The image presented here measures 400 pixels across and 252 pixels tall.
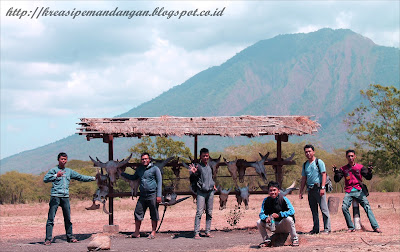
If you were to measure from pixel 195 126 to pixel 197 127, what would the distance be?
93 mm

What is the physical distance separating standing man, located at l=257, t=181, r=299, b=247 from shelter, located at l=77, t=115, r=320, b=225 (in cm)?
315

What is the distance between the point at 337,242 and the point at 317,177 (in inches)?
64.0

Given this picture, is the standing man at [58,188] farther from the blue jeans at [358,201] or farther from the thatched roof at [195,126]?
the blue jeans at [358,201]

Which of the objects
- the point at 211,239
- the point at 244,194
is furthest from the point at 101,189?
the point at 244,194

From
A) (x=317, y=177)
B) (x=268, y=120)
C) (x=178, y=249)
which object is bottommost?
(x=178, y=249)

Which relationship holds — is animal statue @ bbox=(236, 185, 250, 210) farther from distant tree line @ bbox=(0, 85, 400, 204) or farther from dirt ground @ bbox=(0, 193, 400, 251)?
distant tree line @ bbox=(0, 85, 400, 204)

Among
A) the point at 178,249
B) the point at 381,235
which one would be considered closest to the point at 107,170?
the point at 178,249

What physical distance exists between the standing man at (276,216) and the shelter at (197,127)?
3.15m

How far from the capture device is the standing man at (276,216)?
1040 centimetres

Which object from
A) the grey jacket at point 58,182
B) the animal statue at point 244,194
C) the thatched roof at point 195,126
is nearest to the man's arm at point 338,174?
the thatched roof at point 195,126

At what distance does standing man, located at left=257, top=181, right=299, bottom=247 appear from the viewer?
10.4 m

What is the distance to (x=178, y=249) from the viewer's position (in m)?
11.2

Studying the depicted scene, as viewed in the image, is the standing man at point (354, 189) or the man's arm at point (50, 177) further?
the standing man at point (354, 189)

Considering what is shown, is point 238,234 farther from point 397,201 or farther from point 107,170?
point 397,201
